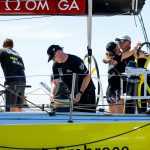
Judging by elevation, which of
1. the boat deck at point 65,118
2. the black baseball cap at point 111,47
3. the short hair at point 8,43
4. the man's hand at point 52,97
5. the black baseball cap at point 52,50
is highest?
the short hair at point 8,43

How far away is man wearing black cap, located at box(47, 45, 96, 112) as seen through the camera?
23.4 ft

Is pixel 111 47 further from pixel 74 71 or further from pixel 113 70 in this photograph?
pixel 74 71

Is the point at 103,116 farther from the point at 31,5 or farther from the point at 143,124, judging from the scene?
the point at 31,5

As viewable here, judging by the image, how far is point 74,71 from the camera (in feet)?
23.8

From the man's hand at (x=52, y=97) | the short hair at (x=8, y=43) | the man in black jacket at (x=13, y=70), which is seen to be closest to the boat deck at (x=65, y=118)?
the man's hand at (x=52, y=97)

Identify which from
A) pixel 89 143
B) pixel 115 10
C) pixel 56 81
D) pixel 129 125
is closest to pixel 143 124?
pixel 129 125

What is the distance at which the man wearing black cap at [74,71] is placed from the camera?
7.14 m

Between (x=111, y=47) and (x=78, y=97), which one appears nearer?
(x=78, y=97)

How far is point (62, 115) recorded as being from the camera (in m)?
6.71

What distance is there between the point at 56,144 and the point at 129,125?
2.87 ft

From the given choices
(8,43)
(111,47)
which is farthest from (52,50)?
(8,43)

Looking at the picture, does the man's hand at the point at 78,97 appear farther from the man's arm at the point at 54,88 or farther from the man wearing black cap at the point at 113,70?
the man wearing black cap at the point at 113,70

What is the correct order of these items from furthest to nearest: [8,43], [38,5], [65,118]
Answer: [38,5]
[8,43]
[65,118]

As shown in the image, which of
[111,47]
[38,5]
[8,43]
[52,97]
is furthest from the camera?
[38,5]
